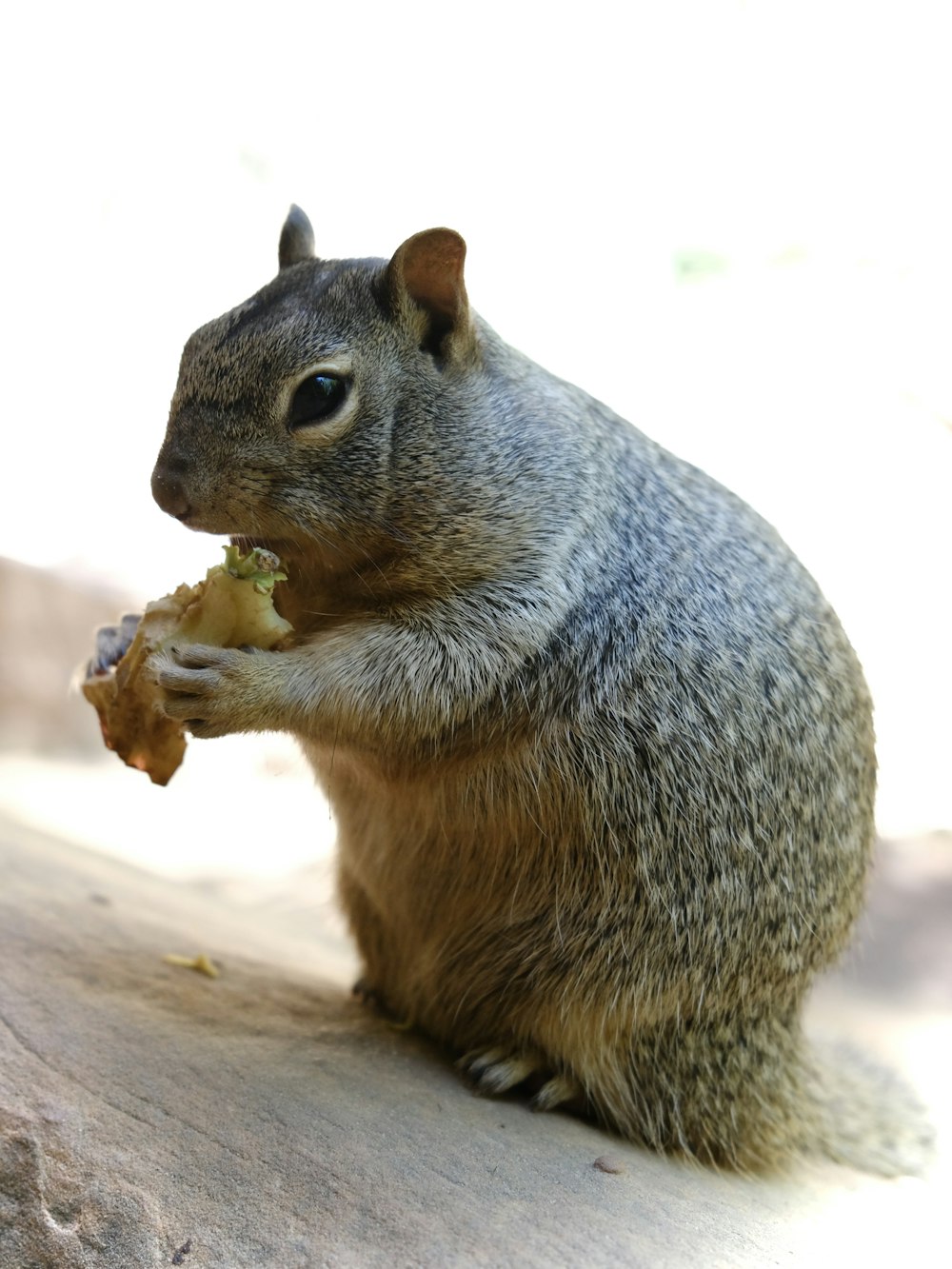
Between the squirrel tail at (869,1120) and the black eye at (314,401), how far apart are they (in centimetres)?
275

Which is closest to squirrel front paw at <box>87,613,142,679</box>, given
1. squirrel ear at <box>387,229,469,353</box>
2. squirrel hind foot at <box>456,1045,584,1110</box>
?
squirrel ear at <box>387,229,469,353</box>

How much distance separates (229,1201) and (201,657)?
131cm

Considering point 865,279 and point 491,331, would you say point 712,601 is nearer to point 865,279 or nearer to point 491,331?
point 491,331

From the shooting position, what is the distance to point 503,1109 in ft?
11.3

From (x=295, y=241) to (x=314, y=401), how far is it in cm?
99

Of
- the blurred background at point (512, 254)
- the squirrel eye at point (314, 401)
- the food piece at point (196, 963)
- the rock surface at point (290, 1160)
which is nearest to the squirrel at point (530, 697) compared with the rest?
the squirrel eye at point (314, 401)

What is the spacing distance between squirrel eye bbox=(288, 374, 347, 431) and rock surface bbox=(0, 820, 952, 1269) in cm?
174

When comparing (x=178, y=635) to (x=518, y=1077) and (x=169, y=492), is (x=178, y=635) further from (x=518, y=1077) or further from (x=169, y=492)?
(x=518, y=1077)

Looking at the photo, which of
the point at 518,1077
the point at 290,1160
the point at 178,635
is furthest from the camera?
the point at 518,1077

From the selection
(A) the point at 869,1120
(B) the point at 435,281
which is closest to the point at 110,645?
(B) the point at 435,281

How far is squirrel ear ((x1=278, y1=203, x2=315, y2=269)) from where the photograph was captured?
390 cm

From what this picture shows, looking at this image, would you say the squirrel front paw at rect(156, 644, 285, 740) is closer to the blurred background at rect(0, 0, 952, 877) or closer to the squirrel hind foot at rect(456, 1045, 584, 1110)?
the squirrel hind foot at rect(456, 1045, 584, 1110)

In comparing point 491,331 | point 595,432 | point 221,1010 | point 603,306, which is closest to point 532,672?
point 595,432

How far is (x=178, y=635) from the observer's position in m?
3.27
